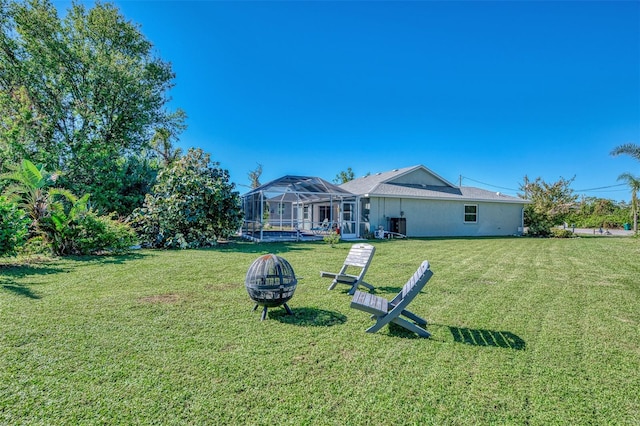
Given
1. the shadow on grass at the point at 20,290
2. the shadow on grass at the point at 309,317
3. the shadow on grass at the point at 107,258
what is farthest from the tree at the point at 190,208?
the shadow on grass at the point at 309,317

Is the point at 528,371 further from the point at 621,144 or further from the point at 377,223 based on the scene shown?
the point at 621,144

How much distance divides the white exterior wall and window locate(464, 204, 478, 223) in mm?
190

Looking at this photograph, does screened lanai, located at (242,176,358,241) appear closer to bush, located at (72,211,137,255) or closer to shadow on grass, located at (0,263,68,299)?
bush, located at (72,211,137,255)

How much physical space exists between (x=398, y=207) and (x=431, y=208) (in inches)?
107

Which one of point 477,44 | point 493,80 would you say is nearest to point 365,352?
point 477,44

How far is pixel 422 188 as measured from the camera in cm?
2230

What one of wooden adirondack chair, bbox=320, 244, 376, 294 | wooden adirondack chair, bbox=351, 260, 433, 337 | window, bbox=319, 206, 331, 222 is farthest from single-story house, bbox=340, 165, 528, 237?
wooden adirondack chair, bbox=351, 260, 433, 337

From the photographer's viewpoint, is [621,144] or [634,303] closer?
[634,303]

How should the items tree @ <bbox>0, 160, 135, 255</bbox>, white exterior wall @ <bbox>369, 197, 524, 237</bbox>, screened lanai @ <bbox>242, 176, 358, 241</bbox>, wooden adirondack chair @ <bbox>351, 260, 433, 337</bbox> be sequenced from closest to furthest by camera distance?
wooden adirondack chair @ <bbox>351, 260, 433, 337</bbox>, tree @ <bbox>0, 160, 135, 255</bbox>, screened lanai @ <bbox>242, 176, 358, 241</bbox>, white exterior wall @ <bbox>369, 197, 524, 237</bbox>

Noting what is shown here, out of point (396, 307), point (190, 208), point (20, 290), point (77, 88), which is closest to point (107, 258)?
point (20, 290)

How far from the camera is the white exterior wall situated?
19625mm

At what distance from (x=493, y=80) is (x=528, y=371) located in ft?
76.6

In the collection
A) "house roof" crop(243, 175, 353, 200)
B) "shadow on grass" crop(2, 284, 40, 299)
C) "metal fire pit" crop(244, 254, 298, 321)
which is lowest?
"shadow on grass" crop(2, 284, 40, 299)

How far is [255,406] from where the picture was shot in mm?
2562
